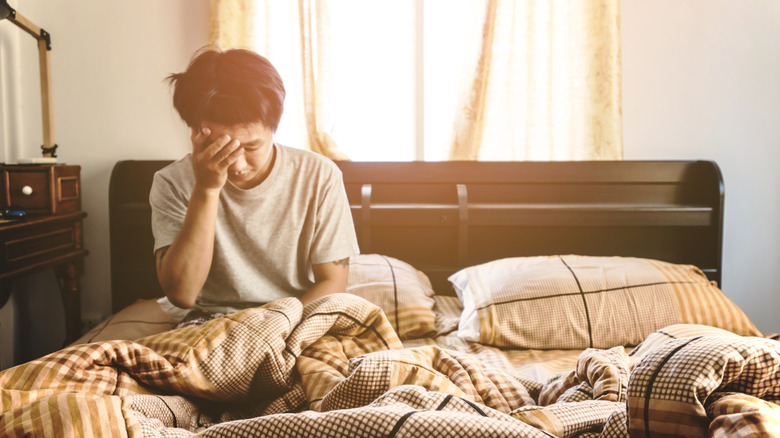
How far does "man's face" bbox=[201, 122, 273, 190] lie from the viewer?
1243 mm

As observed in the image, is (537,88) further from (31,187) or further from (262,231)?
(31,187)

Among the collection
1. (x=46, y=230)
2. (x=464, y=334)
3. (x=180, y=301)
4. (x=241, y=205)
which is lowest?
(x=464, y=334)

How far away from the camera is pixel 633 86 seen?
2.25 m

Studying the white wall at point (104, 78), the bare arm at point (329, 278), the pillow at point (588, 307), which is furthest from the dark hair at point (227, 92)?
the white wall at point (104, 78)

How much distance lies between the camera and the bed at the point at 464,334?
0.55 meters

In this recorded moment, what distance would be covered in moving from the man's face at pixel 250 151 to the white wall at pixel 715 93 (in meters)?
1.52

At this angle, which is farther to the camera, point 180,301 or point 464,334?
point 464,334

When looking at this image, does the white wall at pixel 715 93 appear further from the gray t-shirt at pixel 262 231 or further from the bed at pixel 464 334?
the gray t-shirt at pixel 262 231

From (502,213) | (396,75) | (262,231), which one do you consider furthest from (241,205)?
(396,75)

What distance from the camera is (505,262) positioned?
1.82 m

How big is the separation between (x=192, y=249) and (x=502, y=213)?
1189mm

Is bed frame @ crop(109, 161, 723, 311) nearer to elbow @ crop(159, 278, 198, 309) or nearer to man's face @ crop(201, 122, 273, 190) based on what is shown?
man's face @ crop(201, 122, 273, 190)

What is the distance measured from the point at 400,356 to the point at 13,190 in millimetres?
1769

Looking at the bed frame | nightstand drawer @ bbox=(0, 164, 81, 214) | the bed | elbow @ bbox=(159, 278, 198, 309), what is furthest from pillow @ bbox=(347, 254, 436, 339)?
nightstand drawer @ bbox=(0, 164, 81, 214)
